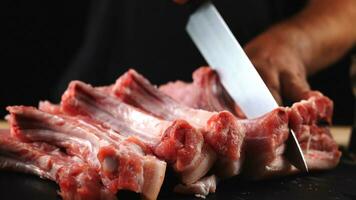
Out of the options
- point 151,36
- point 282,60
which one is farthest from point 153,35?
point 282,60

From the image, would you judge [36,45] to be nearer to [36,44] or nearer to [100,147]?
[36,44]

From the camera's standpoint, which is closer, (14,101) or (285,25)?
(285,25)

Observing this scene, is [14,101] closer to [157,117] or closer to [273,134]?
[157,117]

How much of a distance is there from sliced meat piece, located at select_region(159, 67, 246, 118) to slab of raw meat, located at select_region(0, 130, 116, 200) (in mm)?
756

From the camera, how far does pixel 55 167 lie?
84.0 inches

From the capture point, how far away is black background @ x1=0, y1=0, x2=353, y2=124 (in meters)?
4.34

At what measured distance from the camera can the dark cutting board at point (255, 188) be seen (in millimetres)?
2055

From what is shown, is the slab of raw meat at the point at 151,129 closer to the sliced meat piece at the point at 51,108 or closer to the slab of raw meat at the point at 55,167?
the sliced meat piece at the point at 51,108

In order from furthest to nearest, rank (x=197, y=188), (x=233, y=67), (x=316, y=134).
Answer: (x=233, y=67), (x=316, y=134), (x=197, y=188)

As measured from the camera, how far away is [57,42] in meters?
4.47

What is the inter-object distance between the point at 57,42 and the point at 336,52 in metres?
1.98

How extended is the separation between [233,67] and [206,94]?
7.4 inches

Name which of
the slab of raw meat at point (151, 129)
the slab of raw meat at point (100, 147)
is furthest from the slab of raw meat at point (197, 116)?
the slab of raw meat at point (100, 147)

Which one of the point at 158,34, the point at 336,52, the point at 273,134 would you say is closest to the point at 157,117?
the point at 273,134
